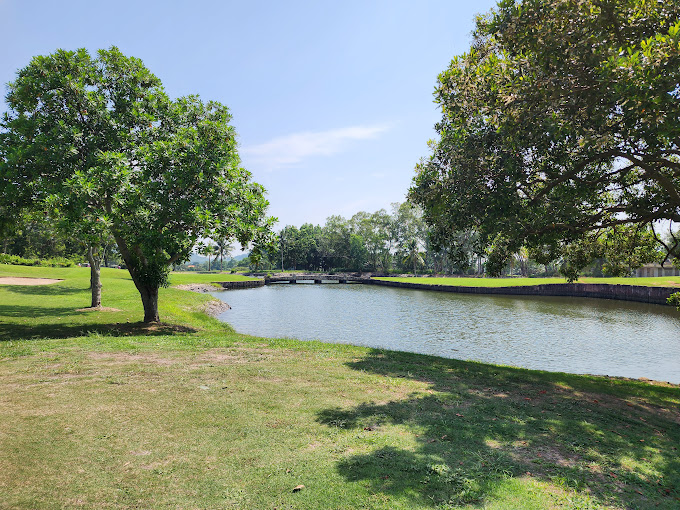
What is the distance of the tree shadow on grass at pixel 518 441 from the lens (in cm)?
586

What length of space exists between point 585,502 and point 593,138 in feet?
28.2

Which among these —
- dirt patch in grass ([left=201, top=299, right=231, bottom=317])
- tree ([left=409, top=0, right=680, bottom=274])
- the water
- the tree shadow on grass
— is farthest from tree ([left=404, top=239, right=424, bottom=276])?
the tree shadow on grass

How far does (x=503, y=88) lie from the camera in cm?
1234

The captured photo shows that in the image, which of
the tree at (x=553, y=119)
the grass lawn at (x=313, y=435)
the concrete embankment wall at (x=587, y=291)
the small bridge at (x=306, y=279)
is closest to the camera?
the grass lawn at (x=313, y=435)

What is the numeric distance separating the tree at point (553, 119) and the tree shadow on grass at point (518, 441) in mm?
5749

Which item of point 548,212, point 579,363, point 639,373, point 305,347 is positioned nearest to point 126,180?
point 305,347

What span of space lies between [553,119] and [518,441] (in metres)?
8.43

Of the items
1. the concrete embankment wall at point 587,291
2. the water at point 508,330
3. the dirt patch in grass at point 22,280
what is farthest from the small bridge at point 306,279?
the dirt patch in grass at point 22,280

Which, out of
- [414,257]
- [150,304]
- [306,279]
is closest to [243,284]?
[306,279]

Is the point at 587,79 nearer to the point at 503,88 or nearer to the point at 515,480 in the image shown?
the point at 503,88

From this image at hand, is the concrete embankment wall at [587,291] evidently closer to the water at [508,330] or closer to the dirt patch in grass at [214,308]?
the water at [508,330]

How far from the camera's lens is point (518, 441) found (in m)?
7.59

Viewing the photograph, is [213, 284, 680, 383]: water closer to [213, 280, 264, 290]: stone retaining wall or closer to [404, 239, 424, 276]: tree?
[213, 280, 264, 290]: stone retaining wall

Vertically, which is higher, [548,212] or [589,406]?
[548,212]
